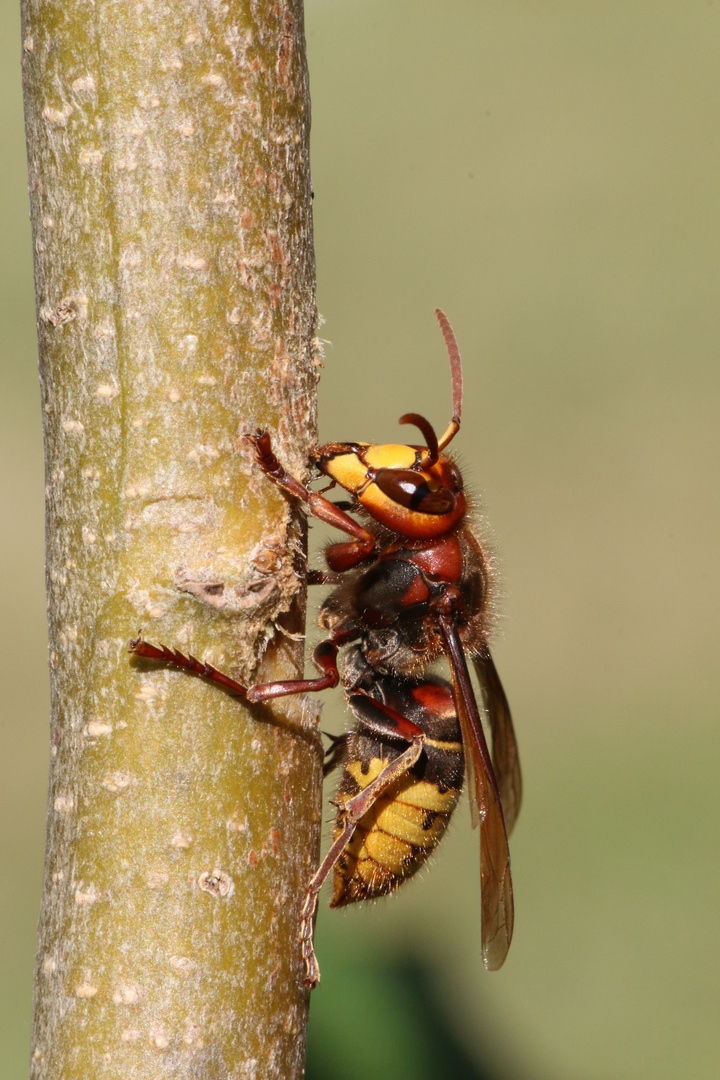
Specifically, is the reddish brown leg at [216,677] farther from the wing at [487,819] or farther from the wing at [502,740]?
the wing at [502,740]

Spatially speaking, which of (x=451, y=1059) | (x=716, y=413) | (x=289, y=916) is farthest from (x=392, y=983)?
(x=716, y=413)

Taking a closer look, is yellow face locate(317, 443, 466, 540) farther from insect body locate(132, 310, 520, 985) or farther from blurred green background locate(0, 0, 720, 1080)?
blurred green background locate(0, 0, 720, 1080)

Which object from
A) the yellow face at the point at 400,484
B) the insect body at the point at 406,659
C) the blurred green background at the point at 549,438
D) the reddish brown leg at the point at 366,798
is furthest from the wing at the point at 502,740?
the blurred green background at the point at 549,438

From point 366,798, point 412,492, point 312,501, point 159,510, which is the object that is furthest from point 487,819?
point 159,510

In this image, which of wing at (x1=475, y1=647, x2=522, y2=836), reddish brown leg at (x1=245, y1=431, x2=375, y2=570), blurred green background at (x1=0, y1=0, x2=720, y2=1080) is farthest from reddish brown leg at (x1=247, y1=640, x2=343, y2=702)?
blurred green background at (x1=0, y1=0, x2=720, y2=1080)

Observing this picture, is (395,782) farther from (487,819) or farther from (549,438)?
(549,438)
